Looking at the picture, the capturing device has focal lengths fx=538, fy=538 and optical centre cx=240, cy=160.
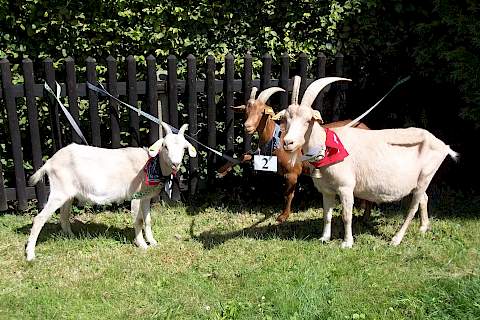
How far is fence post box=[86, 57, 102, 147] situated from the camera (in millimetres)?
5953

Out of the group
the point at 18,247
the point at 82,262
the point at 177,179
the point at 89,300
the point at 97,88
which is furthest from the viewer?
the point at 177,179

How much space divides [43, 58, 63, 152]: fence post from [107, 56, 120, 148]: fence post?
593 millimetres

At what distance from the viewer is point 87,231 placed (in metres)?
6.00

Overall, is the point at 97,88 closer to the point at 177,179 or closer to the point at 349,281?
the point at 177,179

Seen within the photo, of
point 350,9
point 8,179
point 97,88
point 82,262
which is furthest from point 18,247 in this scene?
point 350,9

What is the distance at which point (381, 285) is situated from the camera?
15.3ft

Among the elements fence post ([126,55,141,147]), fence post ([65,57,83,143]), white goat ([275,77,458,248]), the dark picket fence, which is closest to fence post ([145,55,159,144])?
the dark picket fence

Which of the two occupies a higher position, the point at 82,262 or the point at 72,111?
the point at 72,111

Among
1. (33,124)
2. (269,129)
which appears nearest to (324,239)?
(269,129)

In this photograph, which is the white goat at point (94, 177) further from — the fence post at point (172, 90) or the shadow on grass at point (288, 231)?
the fence post at point (172, 90)

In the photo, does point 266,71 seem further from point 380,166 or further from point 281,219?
point 380,166

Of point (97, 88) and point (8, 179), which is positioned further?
point (8, 179)

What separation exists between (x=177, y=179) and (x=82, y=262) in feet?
5.61

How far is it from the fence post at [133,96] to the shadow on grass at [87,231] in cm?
105
